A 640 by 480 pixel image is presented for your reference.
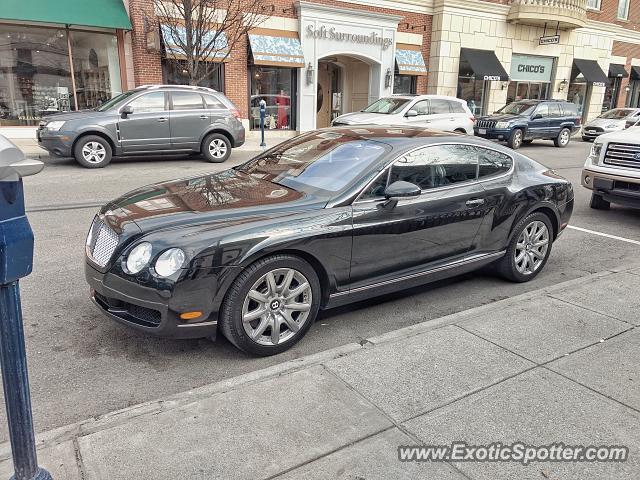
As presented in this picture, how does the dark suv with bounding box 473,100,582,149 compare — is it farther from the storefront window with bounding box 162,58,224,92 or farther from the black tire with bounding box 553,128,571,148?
the storefront window with bounding box 162,58,224,92

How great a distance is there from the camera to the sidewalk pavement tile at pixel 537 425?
2.53 meters

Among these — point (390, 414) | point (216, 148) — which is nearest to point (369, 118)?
point (216, 148)

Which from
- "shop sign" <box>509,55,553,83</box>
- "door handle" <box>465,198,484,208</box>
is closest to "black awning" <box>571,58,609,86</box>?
"shop sign" <box>509,55,553,83</box>

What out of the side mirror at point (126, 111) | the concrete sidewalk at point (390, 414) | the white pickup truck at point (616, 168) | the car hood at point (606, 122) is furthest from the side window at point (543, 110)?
the concrete sidewalk at point (390, 414)

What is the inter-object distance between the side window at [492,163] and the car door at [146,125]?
878 cm

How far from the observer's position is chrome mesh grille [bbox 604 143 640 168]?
299 inches

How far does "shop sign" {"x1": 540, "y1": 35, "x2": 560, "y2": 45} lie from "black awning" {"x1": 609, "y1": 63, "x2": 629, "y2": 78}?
5.89 meters

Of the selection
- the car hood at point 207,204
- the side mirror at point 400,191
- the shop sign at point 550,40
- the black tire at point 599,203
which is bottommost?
the black tire at point 599,203

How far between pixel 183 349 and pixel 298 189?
1.47 meters

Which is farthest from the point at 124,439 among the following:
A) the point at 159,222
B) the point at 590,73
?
the point at 590,73

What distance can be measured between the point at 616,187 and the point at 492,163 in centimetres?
407

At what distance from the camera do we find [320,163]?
14.4 feet

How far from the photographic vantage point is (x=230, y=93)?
17891 mm

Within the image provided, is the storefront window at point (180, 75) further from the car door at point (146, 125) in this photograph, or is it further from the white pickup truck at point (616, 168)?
the white pickup truck at point (616, 168)
